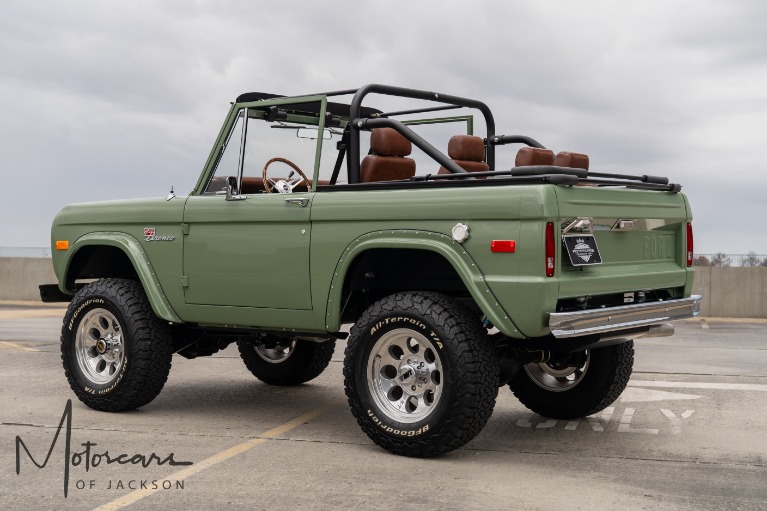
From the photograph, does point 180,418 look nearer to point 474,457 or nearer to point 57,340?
point 474,457

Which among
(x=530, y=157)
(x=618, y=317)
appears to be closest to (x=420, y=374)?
(x=618, y=317)

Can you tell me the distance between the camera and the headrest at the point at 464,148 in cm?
739

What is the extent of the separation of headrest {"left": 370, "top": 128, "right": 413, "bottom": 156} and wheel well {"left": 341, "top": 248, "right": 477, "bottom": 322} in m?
0.80

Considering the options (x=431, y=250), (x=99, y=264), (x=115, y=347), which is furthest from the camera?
(x=99, y=264)

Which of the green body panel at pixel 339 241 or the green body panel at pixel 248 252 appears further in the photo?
the green body panel at pixel 248 252

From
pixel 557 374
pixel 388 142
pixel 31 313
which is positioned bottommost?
pixel 31 313

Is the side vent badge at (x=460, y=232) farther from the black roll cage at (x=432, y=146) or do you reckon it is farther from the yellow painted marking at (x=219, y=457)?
the yellow painted marking at (x=219, y=457)

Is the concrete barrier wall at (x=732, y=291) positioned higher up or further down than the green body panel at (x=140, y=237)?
further down

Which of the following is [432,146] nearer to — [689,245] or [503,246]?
[503,246]

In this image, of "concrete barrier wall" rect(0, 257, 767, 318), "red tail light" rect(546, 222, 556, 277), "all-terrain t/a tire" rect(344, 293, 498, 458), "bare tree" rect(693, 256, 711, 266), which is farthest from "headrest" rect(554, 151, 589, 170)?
"bare tree" rect(693, 256, 711, 266)

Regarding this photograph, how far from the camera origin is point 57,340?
1398 centimetres

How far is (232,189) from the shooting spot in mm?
7629

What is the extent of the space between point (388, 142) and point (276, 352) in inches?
116

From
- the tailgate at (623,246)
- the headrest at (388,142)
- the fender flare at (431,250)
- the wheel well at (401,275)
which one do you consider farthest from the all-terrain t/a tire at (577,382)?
the headrest at (388,142)
